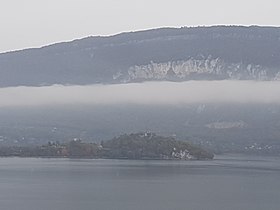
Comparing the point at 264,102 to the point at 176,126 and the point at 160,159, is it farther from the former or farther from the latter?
the point at 160,159

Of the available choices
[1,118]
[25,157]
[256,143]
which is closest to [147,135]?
[25,157]

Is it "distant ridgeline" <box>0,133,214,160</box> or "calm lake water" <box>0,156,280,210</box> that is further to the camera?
"distant ridgeline" <box>0,133,214,160</box>

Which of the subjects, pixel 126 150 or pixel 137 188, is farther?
pixel 126 150

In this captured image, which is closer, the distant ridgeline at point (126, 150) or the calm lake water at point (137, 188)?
the calm lake water at point (137, 188)

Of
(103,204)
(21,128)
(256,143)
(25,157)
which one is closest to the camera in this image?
(103,204)
